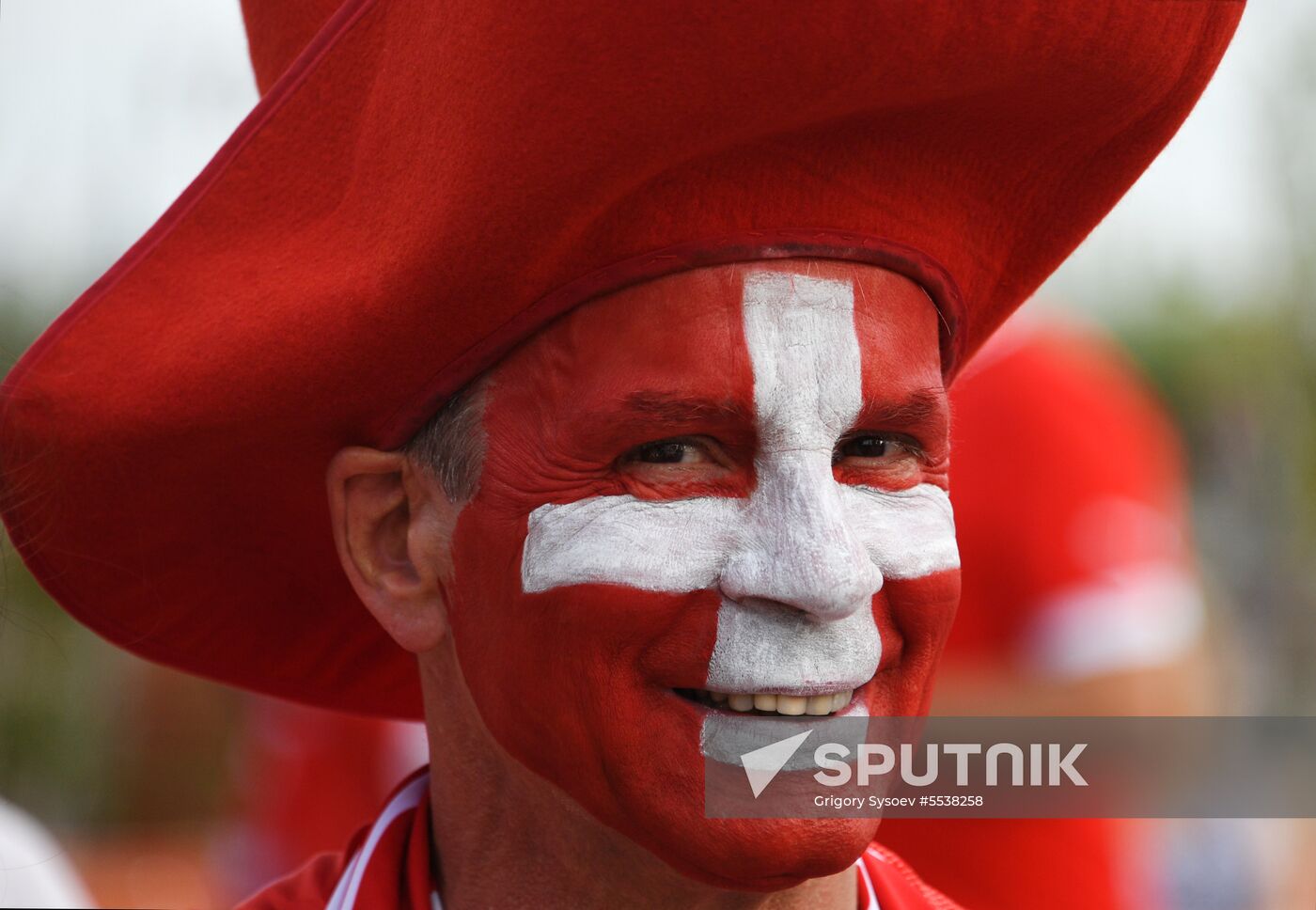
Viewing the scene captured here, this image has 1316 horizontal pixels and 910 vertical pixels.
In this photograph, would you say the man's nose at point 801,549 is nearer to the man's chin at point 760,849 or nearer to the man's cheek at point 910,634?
the man's cheek at point 910,634

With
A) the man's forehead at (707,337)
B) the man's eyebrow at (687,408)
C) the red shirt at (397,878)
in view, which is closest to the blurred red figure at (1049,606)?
the red shirt at (397,878)

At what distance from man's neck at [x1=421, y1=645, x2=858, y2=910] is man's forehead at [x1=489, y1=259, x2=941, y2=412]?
0.56m

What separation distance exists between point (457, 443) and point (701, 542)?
41 centimetres

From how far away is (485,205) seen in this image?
6.77 feet

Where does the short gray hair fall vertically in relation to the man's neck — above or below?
above

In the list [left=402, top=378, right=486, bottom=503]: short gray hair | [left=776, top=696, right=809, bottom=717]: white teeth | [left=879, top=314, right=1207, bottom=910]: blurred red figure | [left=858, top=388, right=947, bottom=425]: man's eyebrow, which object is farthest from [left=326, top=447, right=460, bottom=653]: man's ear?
[left=879, top=314, right=1207, bottom=910]: blurred red figure

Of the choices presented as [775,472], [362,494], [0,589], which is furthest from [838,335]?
[0,589]

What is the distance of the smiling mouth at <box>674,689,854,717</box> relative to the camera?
2109 millimetres

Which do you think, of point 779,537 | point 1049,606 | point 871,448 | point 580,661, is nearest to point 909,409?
point 871,448

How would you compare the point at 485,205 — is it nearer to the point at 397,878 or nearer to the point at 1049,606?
the point at 397,878

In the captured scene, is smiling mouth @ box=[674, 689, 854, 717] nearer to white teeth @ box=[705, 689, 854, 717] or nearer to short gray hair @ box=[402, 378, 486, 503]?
white teeth @ box=[705, 689, 854, 717]

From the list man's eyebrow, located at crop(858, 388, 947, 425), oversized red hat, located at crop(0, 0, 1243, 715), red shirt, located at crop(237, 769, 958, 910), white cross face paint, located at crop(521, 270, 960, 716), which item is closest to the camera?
oversized red hat, located at crop(0, 0, 1243, 715)

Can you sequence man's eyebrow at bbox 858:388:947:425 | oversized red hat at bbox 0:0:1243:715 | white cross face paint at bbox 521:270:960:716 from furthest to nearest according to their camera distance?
1. man's eyebrow at bbox 858:388:947:425
2. white cross face paint at bbox 521:270:960:716
3. oversized red hat at bbox 0:0:1243:715

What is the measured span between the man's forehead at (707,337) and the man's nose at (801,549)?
0.11 m
